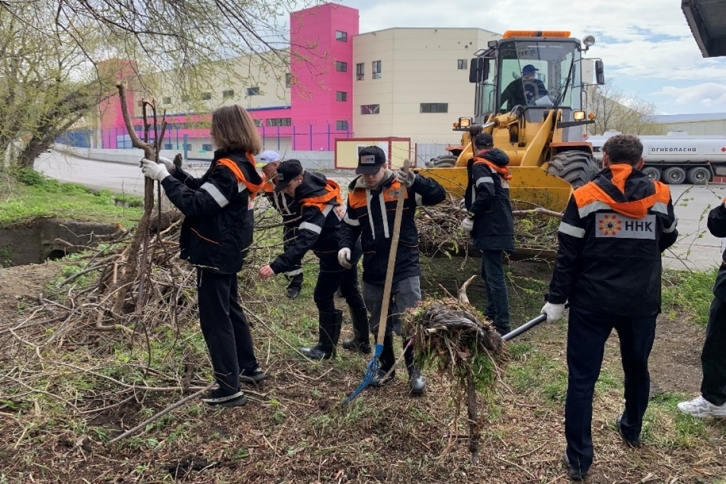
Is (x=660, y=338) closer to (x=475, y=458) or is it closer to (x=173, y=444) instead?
(x=475, y=458)

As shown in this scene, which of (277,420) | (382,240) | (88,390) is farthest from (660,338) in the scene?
(88,390)

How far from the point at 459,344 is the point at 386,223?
134cm

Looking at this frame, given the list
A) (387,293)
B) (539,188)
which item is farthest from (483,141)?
(387,293)

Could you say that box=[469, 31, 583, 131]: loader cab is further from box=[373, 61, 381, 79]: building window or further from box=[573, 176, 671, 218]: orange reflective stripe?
box=[373, 61, 381, 79]: building window

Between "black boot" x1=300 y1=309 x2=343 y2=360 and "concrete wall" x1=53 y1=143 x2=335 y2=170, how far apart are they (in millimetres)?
6887

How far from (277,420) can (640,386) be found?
6.70ft

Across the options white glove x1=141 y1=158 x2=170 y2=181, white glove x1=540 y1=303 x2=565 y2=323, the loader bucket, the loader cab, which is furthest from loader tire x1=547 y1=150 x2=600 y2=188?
white glove x1=141 y1=158 x2=170 y2=181

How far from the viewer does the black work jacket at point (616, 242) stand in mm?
2854

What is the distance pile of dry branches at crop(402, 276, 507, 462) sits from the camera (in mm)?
2693

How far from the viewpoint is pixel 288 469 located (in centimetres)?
293

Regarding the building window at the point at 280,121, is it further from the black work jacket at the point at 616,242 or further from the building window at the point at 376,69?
the black work jacket at the point at 616,242

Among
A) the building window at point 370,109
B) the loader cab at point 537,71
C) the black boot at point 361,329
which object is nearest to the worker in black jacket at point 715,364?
the black boot at point 361,329

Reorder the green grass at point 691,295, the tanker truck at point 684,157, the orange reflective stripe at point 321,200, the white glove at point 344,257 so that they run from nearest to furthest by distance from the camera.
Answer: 1. the white glove at point 344,257
2. the orange reflective stripe at point 321,200
3. the green grass at point 691,295
4. the tanker truck at point 684,157

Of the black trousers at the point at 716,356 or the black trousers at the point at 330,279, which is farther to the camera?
the black trousers at the point at 330,279
